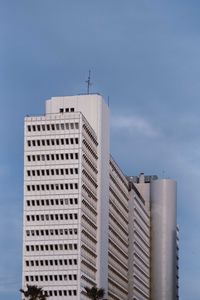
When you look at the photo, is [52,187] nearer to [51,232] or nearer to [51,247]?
[51,232]

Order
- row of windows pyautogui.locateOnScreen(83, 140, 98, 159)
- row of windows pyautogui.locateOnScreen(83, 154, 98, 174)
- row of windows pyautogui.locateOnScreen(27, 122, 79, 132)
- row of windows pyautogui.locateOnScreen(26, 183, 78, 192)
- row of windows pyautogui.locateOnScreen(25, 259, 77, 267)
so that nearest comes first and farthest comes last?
1. row of windows pyautogui.locateOnScreen(25, 259, 77, 267)
2. row of windows pyautogui.locateOnScreen(26, 183, 78, 192)
3. row of windows pyautogui.locateOnScreen(27, 122, 79, 132)
4. row of windows pyautogui.locateOnScreen(83, 154, 98, 174)
5. row of windows pyautogui.locateOnScreen(83, 140, 98, 159)

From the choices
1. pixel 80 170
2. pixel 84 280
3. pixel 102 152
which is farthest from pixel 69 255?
pixel 102 152

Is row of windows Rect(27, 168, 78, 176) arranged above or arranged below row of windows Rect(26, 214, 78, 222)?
above

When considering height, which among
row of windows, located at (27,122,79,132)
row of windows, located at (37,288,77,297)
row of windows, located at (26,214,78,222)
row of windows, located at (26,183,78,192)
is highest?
row of windows, located at (27,122,79,132)

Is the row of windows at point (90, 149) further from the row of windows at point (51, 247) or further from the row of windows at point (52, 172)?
the row of windows at point (51, 247)

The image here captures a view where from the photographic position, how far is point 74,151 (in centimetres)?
17350

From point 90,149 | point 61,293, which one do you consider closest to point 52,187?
point 90,149

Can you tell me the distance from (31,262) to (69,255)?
8.88 meters

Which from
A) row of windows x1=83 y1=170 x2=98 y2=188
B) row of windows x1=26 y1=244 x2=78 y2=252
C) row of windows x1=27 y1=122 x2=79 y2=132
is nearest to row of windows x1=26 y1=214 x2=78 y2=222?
row of windows x1=26 y1=244 x2=78 y2=252

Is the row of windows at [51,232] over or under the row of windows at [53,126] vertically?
under

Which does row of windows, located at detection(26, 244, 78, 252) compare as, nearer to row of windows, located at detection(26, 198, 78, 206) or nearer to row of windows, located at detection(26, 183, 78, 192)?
row of windows, located at detection(26, 198, 78, 206)

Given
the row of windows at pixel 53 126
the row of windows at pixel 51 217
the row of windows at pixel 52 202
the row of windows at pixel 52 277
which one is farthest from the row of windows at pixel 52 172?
the row of windows at pixel 52 277

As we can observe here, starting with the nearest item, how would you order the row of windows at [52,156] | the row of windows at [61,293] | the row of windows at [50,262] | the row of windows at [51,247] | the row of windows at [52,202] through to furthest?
the row of windows at [61,293], the row of windows at [50,262], the row of windows at [51,247], the row of windows at [52,202], the row of windows at [52,156]

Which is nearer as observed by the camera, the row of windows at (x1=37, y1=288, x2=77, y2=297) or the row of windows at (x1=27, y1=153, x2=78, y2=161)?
the row of windows at (x1=37, y1=288, x2=77, y2=297)
